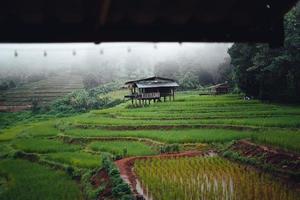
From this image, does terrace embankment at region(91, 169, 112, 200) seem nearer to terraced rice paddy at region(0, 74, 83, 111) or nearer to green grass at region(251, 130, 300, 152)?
green grass at region(251, 130, 300, 152)

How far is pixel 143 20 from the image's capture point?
4.08 meters

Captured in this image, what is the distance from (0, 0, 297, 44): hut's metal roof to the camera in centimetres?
376

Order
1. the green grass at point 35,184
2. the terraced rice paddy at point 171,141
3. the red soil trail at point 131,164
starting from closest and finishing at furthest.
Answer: the green grass at point 35,184 → the terraced rice paddy at point 171,141 → the red soil trail at point 131,164

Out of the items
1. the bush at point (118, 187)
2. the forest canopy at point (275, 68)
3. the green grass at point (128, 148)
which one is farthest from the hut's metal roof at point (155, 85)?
the bush at point (118, 187)

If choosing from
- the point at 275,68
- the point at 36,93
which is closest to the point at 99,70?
the point at 36,93

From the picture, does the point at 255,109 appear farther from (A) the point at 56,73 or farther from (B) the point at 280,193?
(A) the point at 56,73

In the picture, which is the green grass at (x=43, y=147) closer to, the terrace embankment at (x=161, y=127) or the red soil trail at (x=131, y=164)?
the terrace embankment at (x=161, y=127)

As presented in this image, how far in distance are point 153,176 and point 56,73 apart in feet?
313

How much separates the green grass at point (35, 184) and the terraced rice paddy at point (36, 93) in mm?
39947

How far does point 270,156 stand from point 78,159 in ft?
27.8

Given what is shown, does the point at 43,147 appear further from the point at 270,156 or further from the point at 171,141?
the point at 270,156

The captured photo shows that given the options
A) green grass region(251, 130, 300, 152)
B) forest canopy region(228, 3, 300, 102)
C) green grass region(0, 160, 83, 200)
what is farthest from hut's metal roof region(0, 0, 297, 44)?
forest canopy region(228, 3, 300, 102)

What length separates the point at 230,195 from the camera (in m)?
10.8

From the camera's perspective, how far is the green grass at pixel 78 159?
16516 millimetres
